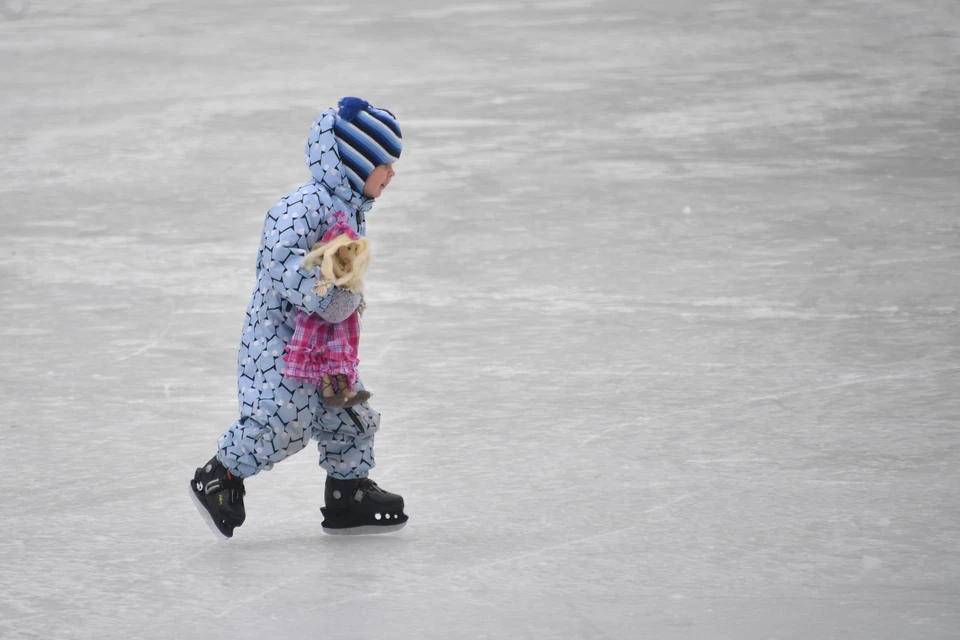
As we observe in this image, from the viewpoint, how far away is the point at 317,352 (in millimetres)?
4480

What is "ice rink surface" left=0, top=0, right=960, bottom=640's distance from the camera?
170 inches

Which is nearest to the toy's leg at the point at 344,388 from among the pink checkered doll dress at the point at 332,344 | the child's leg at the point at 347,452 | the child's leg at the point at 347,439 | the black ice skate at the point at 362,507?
the pink checkered doll dress at the point at 332,344

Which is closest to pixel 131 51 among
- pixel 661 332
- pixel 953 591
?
pixel 661 332

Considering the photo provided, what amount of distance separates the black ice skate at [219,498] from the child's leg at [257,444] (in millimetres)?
56

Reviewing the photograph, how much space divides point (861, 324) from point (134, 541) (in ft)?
12.5

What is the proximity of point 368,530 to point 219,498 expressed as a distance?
1.62 ft

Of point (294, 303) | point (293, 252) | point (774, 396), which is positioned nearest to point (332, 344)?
point (294, 303)

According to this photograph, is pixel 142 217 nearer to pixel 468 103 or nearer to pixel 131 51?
pixel 468 103

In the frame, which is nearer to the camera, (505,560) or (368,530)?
(505,560)

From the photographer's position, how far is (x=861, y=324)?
7.07 metres

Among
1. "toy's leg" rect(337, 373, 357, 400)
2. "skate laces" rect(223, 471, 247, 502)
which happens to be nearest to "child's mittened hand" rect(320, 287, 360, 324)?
"toy's leg" rect(337, 373, 357, 400)

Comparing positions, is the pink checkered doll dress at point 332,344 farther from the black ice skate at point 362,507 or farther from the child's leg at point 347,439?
the black ice skate at point 362,507

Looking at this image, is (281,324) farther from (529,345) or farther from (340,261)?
(529,345)

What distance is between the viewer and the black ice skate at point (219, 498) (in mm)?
4637
